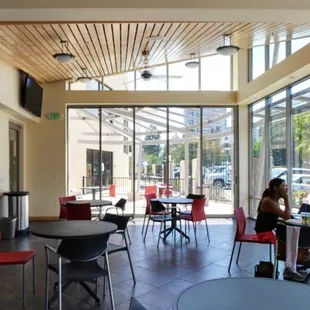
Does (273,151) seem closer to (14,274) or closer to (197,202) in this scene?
(197,202)

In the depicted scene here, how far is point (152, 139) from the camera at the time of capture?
9.41 m

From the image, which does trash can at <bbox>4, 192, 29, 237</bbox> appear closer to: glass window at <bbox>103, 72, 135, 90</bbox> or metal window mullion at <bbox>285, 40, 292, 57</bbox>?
glass window at <bbox>103, 72, 135, 90</bbox>

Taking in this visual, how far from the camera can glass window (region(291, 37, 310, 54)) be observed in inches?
237

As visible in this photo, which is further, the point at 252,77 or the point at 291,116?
the point at 252,77

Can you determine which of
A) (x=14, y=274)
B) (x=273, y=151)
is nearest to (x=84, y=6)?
(x=14, y=274)

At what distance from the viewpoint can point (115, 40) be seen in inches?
242

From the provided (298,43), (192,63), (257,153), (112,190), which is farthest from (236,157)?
(298,43)

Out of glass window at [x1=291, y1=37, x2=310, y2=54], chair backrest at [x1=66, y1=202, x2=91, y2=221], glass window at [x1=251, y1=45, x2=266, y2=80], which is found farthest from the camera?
glass window at [x1=251, y1=45, x2=266, y2=80]

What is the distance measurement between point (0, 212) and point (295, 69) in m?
6.27

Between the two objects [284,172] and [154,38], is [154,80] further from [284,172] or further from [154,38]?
[284,172]

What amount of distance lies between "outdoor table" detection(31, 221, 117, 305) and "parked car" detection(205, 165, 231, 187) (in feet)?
19.7

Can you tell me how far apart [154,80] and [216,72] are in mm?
1707

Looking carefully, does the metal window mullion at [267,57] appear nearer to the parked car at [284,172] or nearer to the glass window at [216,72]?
the glass window at [216,72]

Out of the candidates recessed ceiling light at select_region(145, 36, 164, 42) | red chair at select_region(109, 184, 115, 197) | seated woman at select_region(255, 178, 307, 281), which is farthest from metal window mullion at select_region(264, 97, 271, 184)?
red chair at select_region(109, 184, 115, 197)
